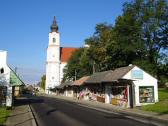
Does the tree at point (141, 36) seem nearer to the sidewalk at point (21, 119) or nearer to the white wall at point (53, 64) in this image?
the sidewalk at point (21, 119)

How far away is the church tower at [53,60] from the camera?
13862 cm

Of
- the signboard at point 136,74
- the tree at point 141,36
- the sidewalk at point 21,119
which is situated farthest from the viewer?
the tree at point 141,36

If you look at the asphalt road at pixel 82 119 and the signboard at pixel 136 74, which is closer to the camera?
the asphalt road at pixel 82 119

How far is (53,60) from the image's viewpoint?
460ft

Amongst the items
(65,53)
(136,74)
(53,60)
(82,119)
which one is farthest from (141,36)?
(65,53)

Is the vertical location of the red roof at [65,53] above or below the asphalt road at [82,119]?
above

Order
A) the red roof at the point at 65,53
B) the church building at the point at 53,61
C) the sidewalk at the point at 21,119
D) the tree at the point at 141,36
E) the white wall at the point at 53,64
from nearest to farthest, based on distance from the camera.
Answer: the sidewalk at the point at 21,119
the tree at the point at 141,36
the church building at the point at 53,61
the white wall at the point at 53,64
the red roof at the point at 65,53

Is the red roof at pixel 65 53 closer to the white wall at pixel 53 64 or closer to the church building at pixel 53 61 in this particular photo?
the church building at pixel 53 61

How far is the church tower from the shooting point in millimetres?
138625

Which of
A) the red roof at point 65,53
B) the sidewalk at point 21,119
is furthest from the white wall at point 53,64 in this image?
the sidewalk at point 21,119

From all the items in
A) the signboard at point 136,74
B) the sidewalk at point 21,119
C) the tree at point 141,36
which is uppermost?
the tree at point 141,36

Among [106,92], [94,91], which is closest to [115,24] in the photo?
[94,91]

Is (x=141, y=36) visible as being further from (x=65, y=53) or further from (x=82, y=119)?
(x=65, y=53)

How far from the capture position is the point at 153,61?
215 ft
